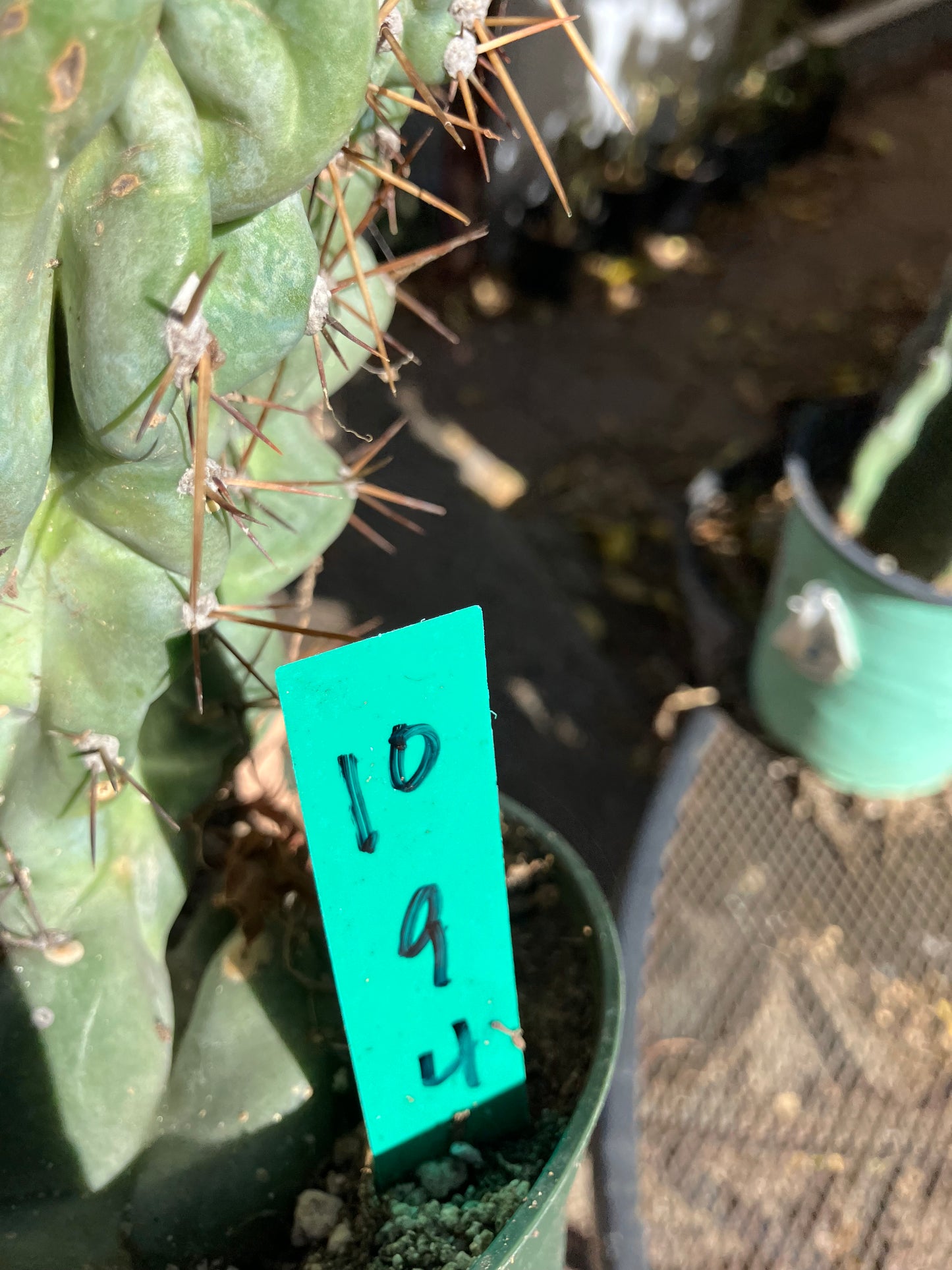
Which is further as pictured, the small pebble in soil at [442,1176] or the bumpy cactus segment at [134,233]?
the small pebble in soil at [442,1176]

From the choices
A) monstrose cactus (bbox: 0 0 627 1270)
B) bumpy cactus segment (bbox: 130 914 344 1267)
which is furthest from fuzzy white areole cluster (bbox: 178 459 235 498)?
bumpy cactus segment (bbox: 130 914 344 1267)

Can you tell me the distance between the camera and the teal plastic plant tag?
18.7 inches

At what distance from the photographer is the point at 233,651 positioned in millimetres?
583

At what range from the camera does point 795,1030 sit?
3.61ft

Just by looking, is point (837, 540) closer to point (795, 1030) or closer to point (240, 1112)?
point (795, 1030)

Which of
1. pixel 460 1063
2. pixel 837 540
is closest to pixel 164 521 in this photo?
pixel 460 1063

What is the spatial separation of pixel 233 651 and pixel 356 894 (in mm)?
152

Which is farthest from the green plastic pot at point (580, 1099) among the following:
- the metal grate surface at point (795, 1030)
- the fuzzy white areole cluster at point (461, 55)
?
the fuzzy white areole cluster at point (461, 55)

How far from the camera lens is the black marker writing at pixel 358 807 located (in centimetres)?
49

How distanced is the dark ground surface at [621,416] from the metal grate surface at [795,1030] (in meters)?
0.17

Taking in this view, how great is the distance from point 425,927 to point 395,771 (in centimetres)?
11

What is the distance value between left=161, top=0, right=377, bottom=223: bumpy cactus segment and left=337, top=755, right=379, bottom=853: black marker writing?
0.80 ft

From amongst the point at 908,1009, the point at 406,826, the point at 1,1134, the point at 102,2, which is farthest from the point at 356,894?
the point at 908,1009

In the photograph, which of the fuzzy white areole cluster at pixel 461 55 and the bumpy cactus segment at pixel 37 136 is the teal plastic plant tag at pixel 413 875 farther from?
the fuzzy white areole cluster at pixel 461 55
